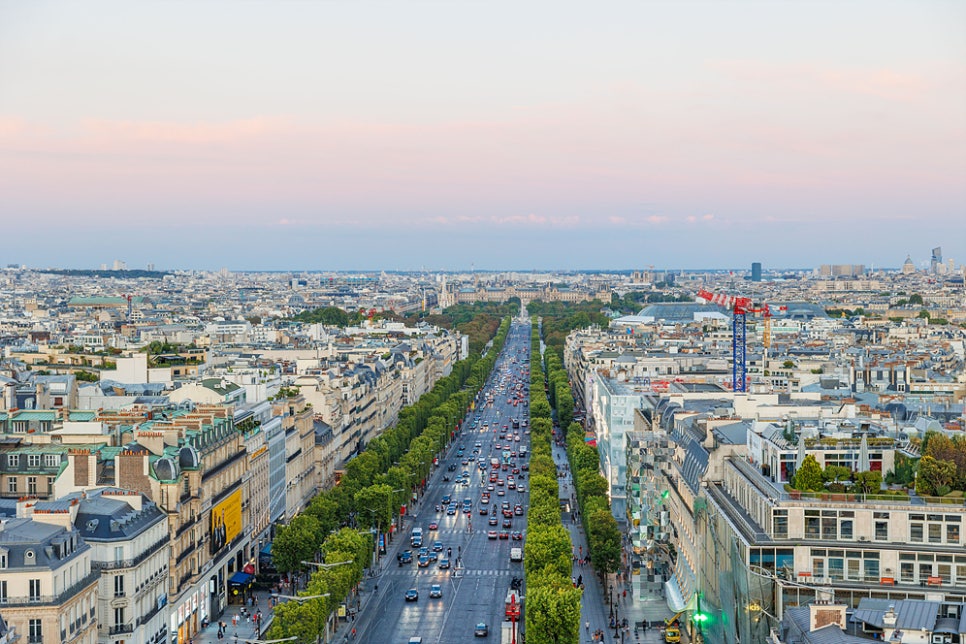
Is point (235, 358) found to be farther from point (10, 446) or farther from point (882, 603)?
point (882, 603)

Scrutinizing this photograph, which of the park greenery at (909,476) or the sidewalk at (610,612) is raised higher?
the park greenery at (909,476)

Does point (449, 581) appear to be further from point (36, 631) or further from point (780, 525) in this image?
point (780, 525)

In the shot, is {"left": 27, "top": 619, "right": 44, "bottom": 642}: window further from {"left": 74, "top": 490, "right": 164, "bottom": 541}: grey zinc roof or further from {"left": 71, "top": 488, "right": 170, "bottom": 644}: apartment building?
{"left": 74, "top": 490, "right": 164, "bottom": 541}: grey zinc roof

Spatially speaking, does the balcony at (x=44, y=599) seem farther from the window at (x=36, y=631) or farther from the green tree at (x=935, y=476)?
the green tree at (x=935, y=476)

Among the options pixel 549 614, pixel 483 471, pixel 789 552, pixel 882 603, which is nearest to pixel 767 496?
pixel 789 552

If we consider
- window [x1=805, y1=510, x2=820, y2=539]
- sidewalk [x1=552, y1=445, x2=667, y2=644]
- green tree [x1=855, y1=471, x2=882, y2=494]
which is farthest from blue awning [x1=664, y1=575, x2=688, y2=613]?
window [x1=805, y1=510, x2=820, y2=539]

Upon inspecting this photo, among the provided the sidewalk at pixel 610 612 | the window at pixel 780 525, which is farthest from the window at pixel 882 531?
the sidewalk at pixel 610 612

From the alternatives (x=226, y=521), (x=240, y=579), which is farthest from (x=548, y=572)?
(x=226, y=521)
